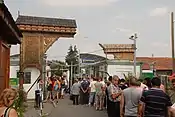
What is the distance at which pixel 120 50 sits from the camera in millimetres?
38219

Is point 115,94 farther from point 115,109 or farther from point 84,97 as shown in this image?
point 84,97

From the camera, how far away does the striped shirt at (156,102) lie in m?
6.71

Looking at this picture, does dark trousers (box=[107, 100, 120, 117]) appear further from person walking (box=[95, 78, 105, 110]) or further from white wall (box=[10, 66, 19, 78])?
white wall (box=[10, 66, 19, 78])

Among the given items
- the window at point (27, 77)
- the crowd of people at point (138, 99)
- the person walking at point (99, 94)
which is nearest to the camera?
the crowd of people at point (138, 99)

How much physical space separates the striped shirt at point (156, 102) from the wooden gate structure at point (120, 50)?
3052 centimetres

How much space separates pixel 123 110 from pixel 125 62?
78.4 feet

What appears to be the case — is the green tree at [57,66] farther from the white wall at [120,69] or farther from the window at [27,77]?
the window at [27,77]

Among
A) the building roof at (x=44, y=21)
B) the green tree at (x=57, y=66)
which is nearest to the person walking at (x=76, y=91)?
the building roof at (x=44, y=21)

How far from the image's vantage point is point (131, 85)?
321 inches

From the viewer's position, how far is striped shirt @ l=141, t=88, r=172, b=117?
6.71 metres

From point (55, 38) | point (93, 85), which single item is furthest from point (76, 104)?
point (55, 38)

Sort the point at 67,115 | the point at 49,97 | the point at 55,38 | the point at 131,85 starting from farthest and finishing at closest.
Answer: the point at 49,97 → the point at 55,38 → the point at 67,115 → the point at 131,85

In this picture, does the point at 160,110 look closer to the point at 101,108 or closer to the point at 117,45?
the point at 101,108

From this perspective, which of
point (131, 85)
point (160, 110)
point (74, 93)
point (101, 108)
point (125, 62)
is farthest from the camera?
point (125, 62)
